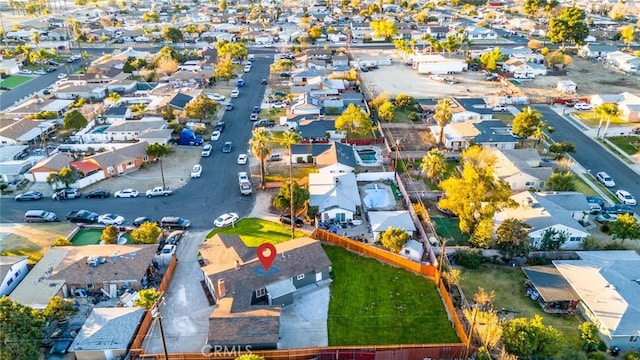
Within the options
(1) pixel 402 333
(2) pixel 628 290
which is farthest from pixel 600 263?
(1) pixel 402 333

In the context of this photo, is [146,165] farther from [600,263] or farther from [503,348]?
[600,263]

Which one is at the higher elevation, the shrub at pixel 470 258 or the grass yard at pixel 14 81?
the shrub at pixel 470 258

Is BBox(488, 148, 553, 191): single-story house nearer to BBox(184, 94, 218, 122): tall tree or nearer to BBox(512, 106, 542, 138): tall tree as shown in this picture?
BBox(512, 106, 542, 138): tall tree

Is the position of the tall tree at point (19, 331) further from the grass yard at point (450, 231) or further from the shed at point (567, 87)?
the shed at point (567, 87)

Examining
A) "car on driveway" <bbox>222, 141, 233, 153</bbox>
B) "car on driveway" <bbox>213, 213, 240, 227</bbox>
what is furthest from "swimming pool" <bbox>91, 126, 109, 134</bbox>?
"car on driveway" <bbox>213, 213, 240, 227</bbox>

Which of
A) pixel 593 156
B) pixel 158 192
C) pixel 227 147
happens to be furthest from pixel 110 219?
pixel 593 156

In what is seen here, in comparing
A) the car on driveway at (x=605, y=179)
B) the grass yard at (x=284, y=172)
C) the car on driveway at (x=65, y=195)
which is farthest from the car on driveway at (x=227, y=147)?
the car on driveway at (x=605, y=179)
